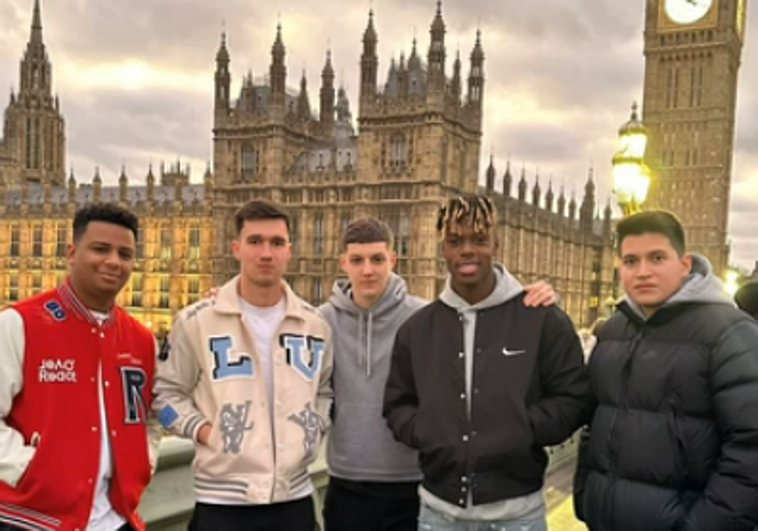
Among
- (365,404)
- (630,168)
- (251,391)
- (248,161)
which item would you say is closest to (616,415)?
(365,404)

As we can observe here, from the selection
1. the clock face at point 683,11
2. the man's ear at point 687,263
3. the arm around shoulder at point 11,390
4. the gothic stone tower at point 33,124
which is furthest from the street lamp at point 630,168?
the gothic stone tower at point 33,124

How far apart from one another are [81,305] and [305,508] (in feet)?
3.95

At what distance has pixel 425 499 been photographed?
2648mm

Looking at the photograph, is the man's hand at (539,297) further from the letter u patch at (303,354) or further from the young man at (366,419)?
the letter u patch at (303,354)

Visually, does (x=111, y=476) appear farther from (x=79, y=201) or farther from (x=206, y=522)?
(x=79, y=201)

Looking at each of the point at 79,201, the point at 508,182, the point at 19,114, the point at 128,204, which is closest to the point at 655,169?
the point at 508,182

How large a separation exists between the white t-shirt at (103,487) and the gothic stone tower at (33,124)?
2238 inches

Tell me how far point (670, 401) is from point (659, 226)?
661 mm

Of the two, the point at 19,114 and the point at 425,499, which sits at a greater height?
the point at 19,114

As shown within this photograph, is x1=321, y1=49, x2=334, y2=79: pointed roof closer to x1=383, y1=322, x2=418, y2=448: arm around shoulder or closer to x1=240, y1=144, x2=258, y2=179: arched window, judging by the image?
x1=240, y1=144, x2=258, y2=179: arched window

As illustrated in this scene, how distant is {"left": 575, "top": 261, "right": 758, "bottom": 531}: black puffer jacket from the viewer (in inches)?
84.5

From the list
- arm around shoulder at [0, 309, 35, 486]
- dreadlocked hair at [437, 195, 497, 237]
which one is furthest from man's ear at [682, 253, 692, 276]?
arm around shoulder at [0, 309, 35, 486]

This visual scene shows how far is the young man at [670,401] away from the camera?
7.08 feet

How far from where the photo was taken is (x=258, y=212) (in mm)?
2840
